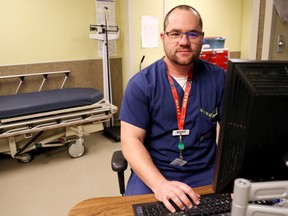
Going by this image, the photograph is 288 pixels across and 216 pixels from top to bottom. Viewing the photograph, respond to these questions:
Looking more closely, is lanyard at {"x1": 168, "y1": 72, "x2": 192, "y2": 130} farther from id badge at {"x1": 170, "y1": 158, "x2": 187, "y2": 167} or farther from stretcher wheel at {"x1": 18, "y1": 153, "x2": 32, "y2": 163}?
stretcher wheel at {"x1": 18, "y1": 153, "x2": 32, "y2": 163}

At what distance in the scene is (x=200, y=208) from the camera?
0.85 meters

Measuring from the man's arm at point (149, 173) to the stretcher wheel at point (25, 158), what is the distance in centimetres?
204


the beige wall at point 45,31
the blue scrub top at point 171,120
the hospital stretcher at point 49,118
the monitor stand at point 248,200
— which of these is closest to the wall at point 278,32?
the blue scrub top at point 171,120

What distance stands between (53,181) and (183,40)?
6.46 ft

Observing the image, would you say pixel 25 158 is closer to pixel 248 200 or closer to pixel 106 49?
pixel 106 49

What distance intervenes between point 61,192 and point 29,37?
185 cm

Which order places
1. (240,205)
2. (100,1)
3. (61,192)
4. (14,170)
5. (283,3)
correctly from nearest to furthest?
1. (240,205)
2. (283,3)
3. (61,192)
4. (14,170)
5. (100,1)

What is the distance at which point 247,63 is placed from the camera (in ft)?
1.79

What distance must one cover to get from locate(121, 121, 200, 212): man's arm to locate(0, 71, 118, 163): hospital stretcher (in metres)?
1.58

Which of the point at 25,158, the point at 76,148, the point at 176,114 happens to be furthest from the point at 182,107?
the point at 25,158

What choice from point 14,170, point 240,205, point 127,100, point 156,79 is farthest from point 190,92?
point 14,170

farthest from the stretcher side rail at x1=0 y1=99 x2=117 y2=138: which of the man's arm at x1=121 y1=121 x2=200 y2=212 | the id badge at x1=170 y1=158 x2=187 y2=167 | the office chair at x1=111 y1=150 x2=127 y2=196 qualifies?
the id badge at x1=170 y1=158 x2=187 y2=167

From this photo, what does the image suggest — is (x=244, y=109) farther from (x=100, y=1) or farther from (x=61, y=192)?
(x=100, y=1)

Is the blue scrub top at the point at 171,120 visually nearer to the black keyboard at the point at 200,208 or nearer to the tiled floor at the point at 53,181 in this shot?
the black keyboard at the point at 200,208
